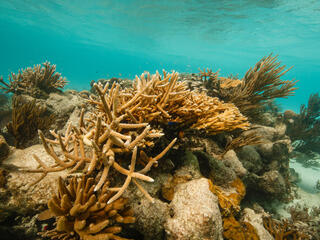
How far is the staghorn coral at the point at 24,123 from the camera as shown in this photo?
306 cm

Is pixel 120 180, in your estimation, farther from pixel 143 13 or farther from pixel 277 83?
pixel 143 13

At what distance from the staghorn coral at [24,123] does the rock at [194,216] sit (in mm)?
3256

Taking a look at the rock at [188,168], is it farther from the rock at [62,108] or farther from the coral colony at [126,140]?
the rock at [62,108]

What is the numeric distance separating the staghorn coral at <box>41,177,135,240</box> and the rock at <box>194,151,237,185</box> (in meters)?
1.66

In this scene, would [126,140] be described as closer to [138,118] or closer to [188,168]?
[138,118]

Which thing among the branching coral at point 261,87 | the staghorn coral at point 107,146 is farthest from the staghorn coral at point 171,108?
the branching coral at point 261,87

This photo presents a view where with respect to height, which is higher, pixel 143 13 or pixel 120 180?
pixel 143 13

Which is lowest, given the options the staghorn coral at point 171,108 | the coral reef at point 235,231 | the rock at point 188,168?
the coral reef at point 235,231

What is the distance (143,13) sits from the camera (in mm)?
27109

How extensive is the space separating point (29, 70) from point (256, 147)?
8.23m

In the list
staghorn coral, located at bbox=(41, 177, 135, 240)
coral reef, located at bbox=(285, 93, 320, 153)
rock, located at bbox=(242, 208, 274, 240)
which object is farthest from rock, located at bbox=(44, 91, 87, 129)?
coral reef, located at bbox=(285, 93, 320, 153)

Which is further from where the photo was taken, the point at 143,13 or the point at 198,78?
the point at 143,13

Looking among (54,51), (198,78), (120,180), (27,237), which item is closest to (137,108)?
(120,180)

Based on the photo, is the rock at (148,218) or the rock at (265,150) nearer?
the rock at (148,218)
